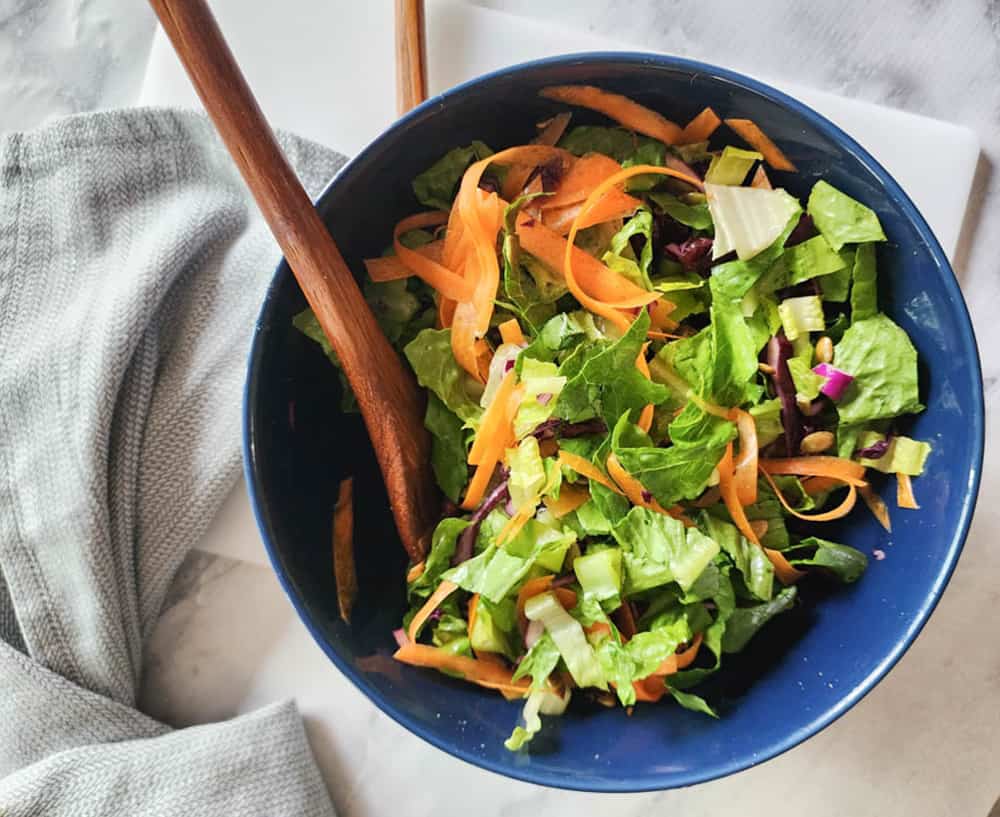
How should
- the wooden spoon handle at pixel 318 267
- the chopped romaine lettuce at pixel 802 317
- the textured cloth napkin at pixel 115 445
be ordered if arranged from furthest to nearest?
the textured cloth napkin at pixel 115 445, the chopped romaine lettuce at pixel 802 317, the wooden spoon handle at pixel 318 267

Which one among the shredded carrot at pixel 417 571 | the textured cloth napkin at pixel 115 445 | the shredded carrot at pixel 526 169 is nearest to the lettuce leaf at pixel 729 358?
the shredded carrot at pixel 526 169

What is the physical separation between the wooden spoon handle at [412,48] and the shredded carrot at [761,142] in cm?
33

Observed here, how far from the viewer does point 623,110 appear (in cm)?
98

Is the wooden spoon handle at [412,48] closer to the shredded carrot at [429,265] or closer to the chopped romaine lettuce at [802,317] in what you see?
the shredded carrot at [429,265]

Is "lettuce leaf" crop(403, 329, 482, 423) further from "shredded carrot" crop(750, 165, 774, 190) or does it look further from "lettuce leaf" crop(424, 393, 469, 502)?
"shredded carrot" crop(750, 165, 774, 190)

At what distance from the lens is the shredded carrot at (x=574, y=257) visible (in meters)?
0.94

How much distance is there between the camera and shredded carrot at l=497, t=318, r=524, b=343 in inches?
38.4

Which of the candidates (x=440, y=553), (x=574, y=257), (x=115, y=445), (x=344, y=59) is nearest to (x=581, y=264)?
(x=574, y=257)

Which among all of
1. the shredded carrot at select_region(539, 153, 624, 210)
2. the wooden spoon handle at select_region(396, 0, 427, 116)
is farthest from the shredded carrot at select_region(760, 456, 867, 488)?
the wooden spoon handle at select_region(396, 0, 427, 116)

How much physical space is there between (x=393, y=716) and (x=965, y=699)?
0.66 m

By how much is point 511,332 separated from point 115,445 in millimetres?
495

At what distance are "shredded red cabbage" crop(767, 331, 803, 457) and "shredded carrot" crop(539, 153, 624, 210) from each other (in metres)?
0.22

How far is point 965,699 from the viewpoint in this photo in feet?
3.75

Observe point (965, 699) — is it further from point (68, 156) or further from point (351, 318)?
point (68, 156)
